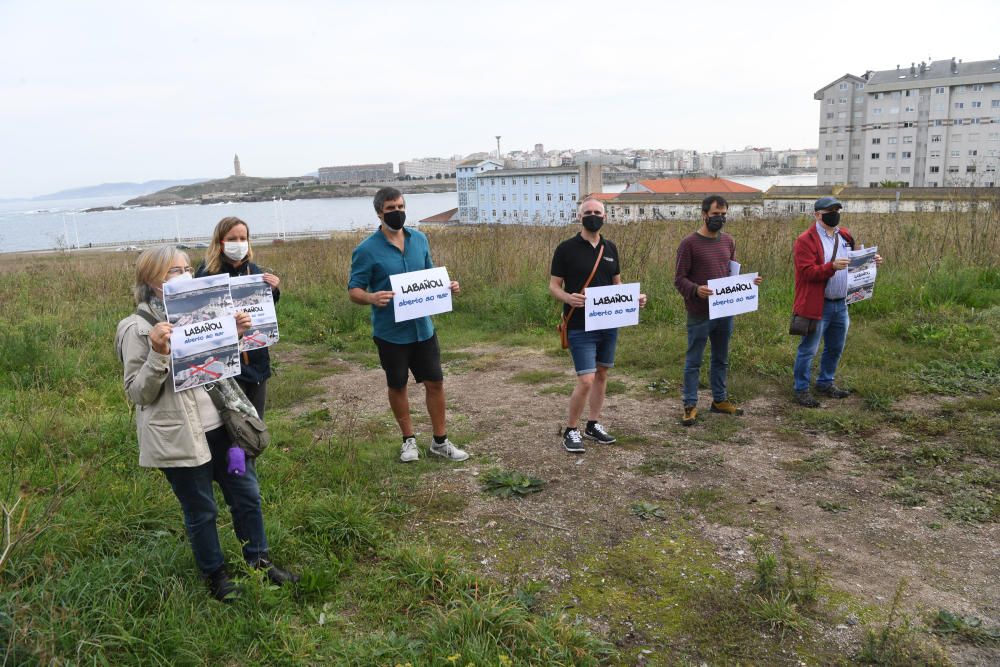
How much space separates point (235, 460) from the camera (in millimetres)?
3439

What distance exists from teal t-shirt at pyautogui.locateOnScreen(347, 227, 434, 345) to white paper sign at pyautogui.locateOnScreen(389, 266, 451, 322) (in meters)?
0.09

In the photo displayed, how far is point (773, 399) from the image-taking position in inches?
273

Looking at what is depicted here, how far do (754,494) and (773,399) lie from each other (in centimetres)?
242

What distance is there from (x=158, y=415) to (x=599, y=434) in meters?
3.77

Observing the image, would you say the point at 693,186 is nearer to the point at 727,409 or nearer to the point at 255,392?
the point at 727,409

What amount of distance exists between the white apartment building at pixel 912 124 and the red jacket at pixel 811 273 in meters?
81.7

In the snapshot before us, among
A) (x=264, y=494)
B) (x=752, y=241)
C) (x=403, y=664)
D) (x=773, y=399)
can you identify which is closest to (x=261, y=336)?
(x=264, y=494)

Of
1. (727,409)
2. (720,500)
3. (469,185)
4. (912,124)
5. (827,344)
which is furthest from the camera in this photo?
(469,185)

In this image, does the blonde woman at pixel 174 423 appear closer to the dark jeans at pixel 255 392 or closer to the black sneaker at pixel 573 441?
the dark jeans at pixel 255 392

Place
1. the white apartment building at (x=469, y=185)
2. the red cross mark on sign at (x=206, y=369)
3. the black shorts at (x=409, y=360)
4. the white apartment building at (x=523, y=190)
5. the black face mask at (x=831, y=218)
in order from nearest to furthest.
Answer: the red cross mark on sign at (x=206, y=369) < the black shorts at (x=409, y=360) < the black face mask at (x=831, y=218) < the white apartment building at (x=523, y=190) < the white apartment building at (x=469, y=185)

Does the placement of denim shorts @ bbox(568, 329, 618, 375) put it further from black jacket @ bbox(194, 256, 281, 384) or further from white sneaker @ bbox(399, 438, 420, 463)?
black jacket @ bbox(194, 256, 281, 384)

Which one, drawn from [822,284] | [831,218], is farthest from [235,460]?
[831,218]

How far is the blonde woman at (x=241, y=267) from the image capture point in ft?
13.8

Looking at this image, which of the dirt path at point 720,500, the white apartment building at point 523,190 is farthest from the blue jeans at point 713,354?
the white apartment building at point 523,190
